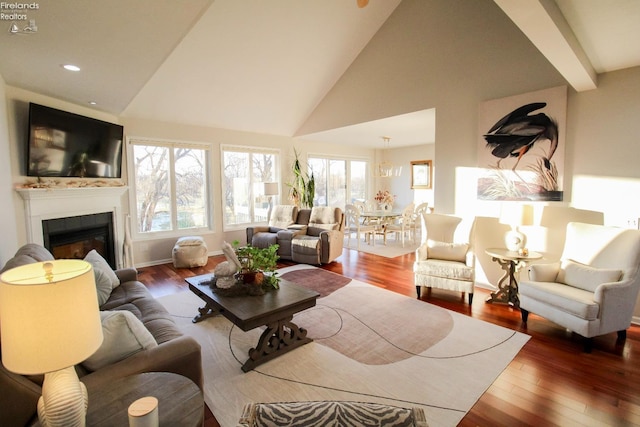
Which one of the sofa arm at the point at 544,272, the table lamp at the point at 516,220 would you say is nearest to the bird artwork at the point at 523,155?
the table lamp at the point at 516,220

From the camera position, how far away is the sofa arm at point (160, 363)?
1.46 metres

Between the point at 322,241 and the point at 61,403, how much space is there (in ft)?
14.8

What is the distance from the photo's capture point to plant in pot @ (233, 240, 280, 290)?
2.91 meters

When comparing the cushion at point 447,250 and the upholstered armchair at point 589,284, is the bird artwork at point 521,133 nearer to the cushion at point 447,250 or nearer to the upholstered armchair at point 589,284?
the upholstered armchair at point 589,284

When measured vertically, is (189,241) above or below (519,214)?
below

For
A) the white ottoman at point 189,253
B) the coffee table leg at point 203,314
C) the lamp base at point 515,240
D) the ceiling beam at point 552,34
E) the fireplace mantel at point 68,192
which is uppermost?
the ceiling beam at point 552,34

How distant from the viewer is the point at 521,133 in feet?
12.6

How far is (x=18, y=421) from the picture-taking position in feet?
4.01

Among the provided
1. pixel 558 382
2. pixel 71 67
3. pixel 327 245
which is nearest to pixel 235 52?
pixel 71 67

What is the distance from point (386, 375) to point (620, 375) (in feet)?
5.93

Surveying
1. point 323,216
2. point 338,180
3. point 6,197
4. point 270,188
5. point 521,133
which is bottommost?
point 323,216

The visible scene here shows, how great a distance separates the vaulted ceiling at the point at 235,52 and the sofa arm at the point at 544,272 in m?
1.96

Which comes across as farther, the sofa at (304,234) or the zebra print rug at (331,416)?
the sofa at (304,234)

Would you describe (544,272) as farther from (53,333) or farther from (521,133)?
(53,333)
